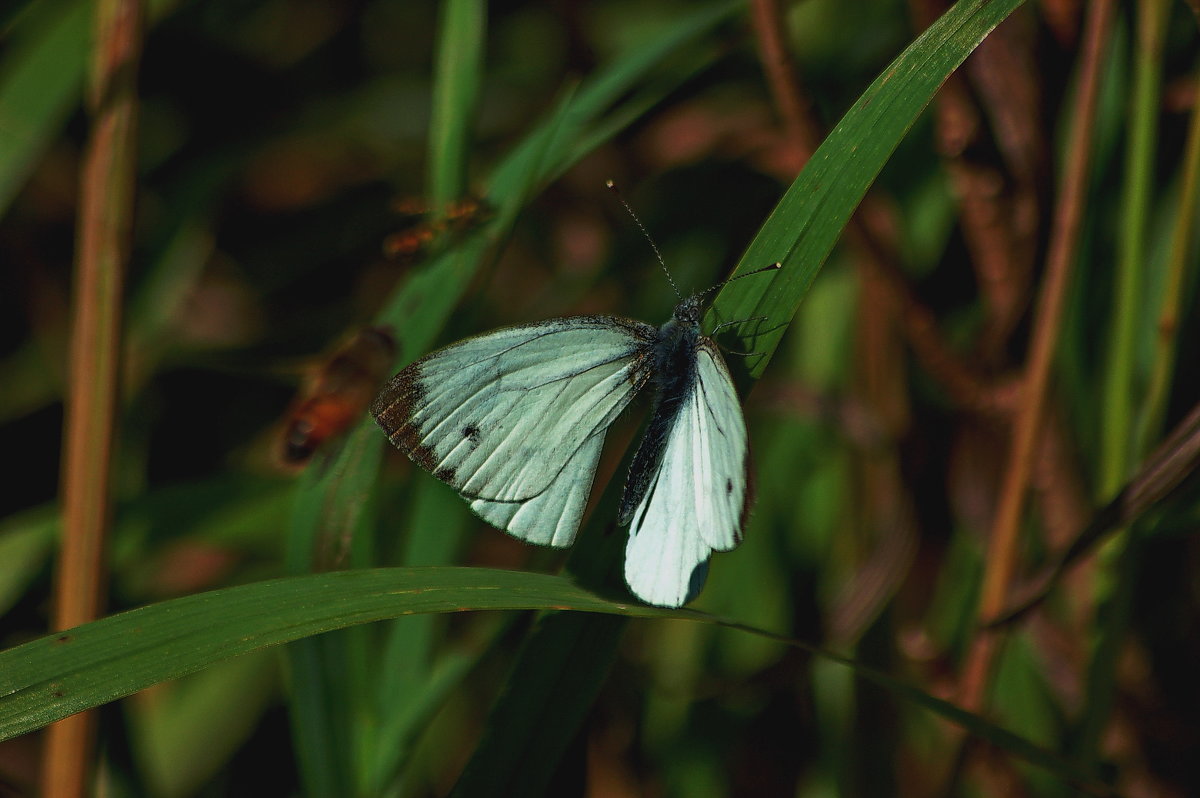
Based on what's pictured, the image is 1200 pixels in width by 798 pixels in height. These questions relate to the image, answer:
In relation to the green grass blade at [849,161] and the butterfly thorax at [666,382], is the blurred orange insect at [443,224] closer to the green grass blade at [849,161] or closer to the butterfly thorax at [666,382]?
the butterfly thorax at [666,382]

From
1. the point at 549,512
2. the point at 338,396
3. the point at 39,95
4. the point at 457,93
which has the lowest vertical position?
the point at 549,512

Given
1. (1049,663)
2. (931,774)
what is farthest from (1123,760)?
(931,774)

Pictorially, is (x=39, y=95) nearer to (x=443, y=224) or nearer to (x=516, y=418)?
(x=443, y=224)

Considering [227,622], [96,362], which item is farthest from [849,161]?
[96,362]

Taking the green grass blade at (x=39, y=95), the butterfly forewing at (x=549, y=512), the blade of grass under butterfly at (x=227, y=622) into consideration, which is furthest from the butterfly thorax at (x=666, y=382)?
the green grass blade at (x=39, y=95)

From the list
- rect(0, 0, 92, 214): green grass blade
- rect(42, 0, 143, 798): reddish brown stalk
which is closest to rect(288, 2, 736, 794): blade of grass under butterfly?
rect(42, 0, 143, 798): reddish brown stalk

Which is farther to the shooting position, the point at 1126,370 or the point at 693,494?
the point at 1126,370

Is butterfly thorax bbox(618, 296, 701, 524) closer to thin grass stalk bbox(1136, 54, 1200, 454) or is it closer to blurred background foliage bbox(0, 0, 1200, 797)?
blurred background foliage bbox(0, 0, 1200, 797)
